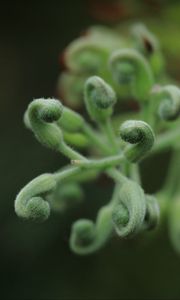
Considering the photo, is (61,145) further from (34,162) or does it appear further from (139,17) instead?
(34,162)

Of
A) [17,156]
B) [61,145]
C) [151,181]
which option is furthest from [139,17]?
[61,145]

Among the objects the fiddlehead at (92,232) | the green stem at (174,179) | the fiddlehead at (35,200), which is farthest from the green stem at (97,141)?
the green stem at (174,179)

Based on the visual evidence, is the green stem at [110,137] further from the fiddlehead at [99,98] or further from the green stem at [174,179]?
the green stem at [174,179]

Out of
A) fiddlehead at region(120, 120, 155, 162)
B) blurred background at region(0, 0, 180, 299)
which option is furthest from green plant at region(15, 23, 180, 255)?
blurred background at region(0, 0, 180, 299)

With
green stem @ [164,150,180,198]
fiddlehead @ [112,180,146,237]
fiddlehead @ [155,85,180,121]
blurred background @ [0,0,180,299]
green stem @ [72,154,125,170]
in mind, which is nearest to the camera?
fiddlehead @ [112,180,146,237]

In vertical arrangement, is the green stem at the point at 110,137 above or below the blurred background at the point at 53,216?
below

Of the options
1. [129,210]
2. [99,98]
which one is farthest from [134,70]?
[129,210]

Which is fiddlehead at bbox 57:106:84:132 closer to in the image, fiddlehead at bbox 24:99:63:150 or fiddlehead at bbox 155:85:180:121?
fiddlehead at bbox 24:99:63:150
